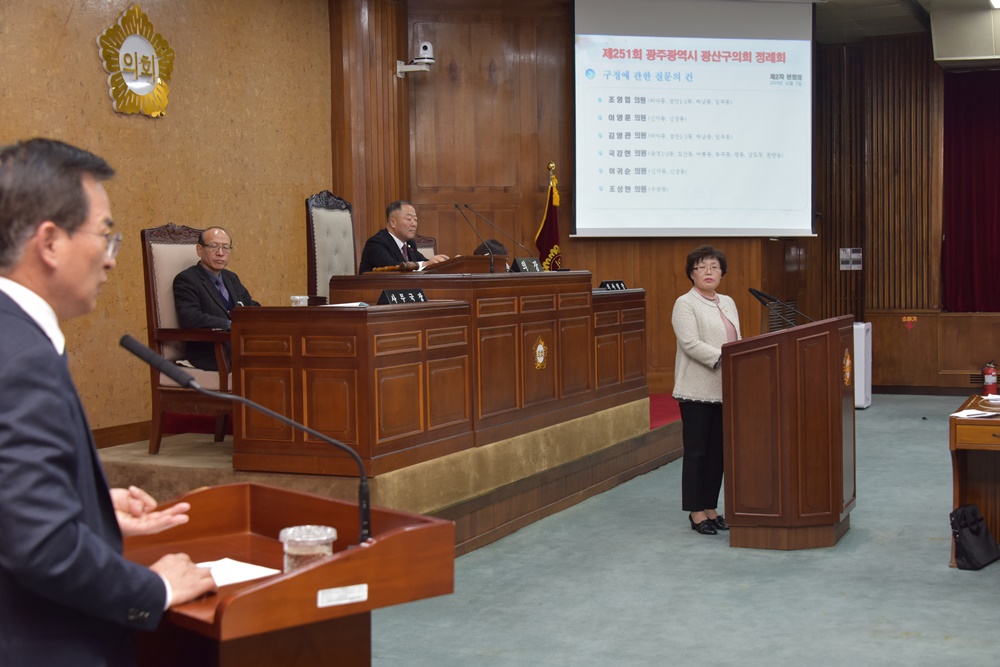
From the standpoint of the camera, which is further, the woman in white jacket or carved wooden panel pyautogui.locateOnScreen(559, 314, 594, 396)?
carved wooden panel pyautogui.locateOnScreen(559, 314, 594, 396)

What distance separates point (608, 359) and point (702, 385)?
145 cm

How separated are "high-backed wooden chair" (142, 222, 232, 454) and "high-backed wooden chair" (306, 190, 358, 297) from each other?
38.9 inches

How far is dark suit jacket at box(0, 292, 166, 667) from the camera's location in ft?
3.96

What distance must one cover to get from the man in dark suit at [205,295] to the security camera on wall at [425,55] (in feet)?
10.9

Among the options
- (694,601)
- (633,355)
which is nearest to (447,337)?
(694,601)

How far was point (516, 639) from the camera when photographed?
3451 millimetres

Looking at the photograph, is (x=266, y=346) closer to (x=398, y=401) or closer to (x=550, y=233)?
(x=398, y=401)

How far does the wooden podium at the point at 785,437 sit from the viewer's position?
14.5 ft

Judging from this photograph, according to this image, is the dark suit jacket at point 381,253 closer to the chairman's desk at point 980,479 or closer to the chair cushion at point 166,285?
the chair cushion at point 166,285

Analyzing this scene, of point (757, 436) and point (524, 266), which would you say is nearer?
point (757, 436)

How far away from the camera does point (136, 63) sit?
6.27 m

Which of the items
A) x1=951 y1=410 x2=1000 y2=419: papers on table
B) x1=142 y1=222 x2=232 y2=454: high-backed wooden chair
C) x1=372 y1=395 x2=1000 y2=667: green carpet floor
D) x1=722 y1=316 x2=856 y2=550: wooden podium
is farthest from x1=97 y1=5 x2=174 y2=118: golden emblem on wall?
x1=951 y1=410 x2=1000 y2=419: papers on table

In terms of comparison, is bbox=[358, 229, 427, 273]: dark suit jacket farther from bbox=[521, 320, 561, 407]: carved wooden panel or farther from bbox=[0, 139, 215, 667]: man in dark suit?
bbox=[0, 139, 215, 667]: man in dark suit

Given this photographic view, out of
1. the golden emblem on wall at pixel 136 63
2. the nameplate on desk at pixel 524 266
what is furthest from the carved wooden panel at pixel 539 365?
the golden emblem on wall at pixel 136 63
